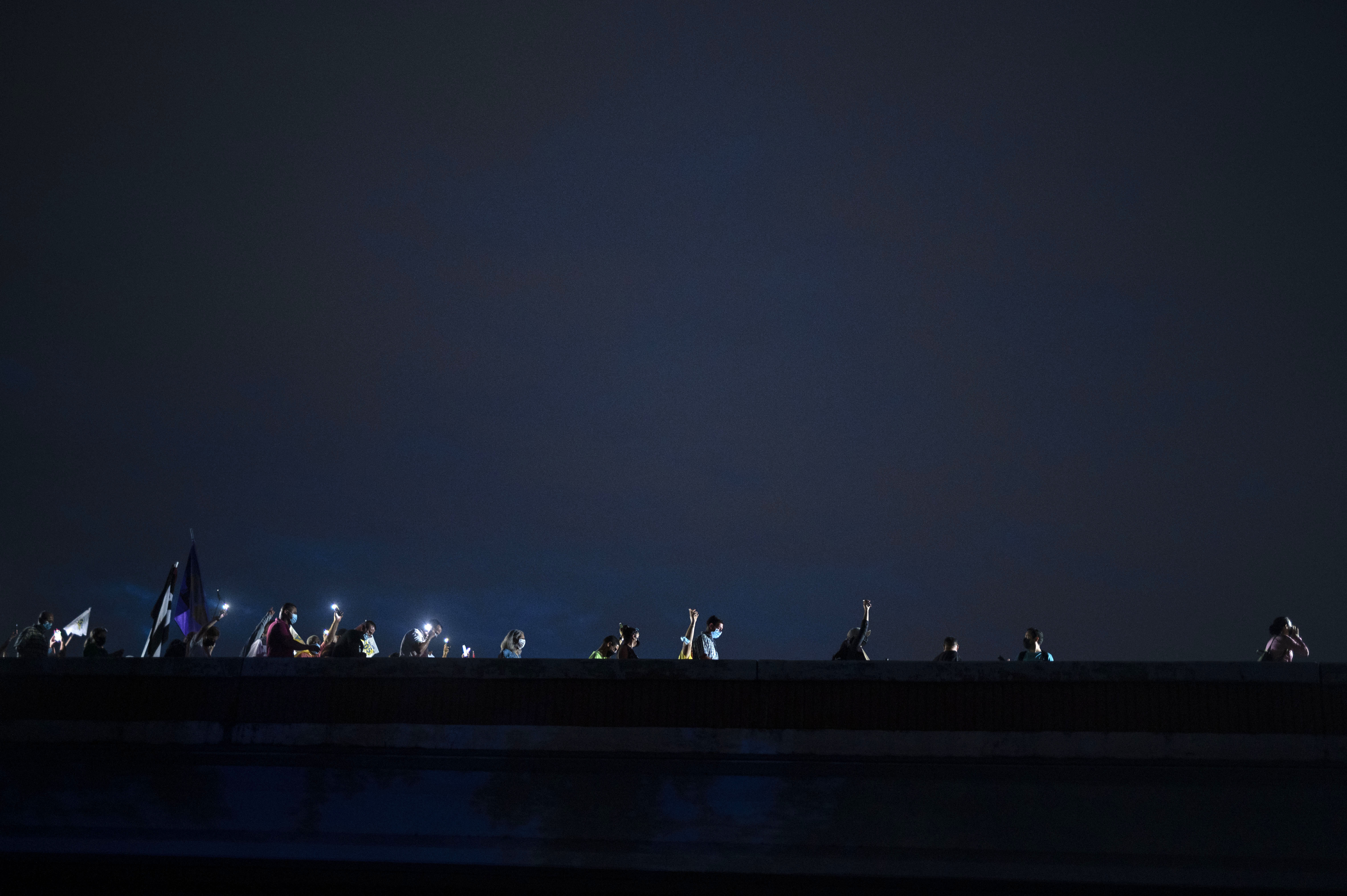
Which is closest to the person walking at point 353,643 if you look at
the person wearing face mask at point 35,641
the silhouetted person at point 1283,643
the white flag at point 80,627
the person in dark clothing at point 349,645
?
the person in dark clothing at point 349,645

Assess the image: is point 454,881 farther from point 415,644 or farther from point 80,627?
point 80,627

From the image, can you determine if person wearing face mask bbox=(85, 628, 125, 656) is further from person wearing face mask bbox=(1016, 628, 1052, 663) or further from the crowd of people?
person wearing face mask bbox=(1016, 628, 1052, 663)

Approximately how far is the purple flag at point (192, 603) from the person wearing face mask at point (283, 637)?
5869 mm

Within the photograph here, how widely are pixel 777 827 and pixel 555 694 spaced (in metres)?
3.62

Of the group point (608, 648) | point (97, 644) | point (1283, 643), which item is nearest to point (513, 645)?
point (608, 648)

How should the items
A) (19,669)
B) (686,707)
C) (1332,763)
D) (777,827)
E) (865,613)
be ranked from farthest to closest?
(865,613), (19,669), (686,707), (1332,763), (777,827)

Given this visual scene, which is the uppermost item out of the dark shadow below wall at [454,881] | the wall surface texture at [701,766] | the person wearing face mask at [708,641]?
the person wearing face mask at [708,641]

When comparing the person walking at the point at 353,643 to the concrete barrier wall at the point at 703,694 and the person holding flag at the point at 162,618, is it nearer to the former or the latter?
the concrete barrier wall at the point at 703,694

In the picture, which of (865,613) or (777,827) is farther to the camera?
(865,613)

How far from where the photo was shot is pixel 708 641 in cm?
1279

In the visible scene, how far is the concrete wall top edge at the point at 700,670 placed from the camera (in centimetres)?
1016

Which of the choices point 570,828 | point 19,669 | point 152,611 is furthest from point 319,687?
point 152,611

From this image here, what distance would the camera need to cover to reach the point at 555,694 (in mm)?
11078

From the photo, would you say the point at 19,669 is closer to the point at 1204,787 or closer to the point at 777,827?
the point at 777,827
